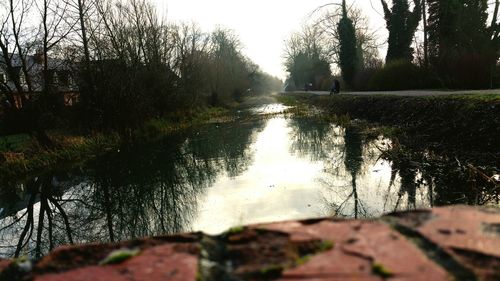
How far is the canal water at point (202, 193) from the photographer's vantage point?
6016 mm

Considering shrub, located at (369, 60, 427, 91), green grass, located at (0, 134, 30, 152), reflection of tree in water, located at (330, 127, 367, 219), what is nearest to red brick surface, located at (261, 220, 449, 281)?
reflection of tree in water, located at (330, 127, 367, 219)

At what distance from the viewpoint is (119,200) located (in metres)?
7.97

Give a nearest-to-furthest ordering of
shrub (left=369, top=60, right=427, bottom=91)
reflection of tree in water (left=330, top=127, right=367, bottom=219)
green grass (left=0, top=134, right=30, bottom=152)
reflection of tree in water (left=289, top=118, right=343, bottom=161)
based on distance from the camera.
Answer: reflection of tree in water (left=330, top=127, right=367, bottom=219) → reflection of tree in water (left=289, top=118, right=343, bottom=161) → green grass (left=0, top=134, right=30, bottom=152) → shrub (left=369, top=60, right=427, bottom=91)

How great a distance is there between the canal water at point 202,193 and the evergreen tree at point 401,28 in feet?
64.3

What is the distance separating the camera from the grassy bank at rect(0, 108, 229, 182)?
11578mm

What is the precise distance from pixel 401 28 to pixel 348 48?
15.1 ft

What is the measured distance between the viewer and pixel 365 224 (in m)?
1.38

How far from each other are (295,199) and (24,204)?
20.1ft

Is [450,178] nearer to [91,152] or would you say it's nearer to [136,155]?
[136,155]

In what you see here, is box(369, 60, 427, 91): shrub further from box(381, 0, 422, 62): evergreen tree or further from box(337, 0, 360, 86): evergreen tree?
box(337, 0, 360, 86): evergreen tree

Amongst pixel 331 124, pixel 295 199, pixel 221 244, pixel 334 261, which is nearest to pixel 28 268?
pixel 221 244

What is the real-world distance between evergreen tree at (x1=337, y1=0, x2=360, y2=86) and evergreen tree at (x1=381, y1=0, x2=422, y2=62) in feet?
10.6

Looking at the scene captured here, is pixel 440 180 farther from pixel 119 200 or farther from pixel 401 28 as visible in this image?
pixel 401 28

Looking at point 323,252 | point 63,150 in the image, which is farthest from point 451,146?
point 63,150
